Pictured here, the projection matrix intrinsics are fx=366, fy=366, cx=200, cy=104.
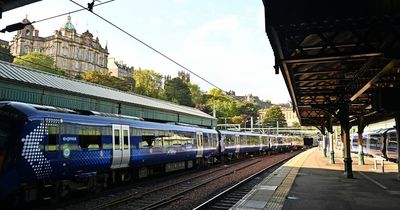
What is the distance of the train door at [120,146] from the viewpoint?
47.7 ft

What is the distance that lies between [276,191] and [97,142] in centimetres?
681

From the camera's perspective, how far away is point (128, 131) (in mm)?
15641

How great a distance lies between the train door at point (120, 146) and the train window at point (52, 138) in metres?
3.42

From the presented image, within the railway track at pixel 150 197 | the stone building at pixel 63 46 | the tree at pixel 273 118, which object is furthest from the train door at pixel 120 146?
the stone building at pixel 63 46

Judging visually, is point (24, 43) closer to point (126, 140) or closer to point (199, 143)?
point (199, 143)

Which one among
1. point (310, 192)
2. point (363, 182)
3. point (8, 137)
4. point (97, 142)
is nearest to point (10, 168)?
point (8, 137)

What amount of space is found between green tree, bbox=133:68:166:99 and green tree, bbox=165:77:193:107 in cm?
642

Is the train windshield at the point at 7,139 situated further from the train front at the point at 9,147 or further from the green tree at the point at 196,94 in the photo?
the green tree at the point at 196,94

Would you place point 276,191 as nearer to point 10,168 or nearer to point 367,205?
point 367,205

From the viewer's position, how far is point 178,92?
10525 cm

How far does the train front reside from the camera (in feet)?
31.1

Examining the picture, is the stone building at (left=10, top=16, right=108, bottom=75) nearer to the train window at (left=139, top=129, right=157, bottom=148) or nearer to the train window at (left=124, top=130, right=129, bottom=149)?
the train window at (left=139, top=129, right=157, bottom=148)

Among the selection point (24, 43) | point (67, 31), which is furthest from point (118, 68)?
point (24, 43)

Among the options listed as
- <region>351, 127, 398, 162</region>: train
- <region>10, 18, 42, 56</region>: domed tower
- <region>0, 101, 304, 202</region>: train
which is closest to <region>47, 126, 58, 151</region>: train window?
<region>0, 101, 304, 202</region>: train
